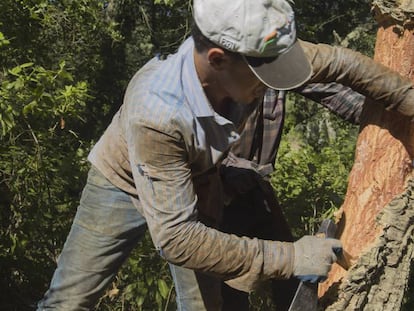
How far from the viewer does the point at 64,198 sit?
4797 mm

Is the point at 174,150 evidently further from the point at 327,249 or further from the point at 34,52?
the point at 34,52

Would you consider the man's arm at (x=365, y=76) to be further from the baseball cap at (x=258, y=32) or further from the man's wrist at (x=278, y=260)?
the man's wrist at (x=278, y=260)

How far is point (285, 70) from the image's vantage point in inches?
89.7

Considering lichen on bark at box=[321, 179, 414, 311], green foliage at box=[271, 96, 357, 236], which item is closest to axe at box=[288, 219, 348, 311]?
lichen on bark at box=[321, 179, 414, 311]

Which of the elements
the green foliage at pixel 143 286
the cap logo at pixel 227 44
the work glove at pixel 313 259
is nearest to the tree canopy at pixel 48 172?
the green foliage at pixel 143 286

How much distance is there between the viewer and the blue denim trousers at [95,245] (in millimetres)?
2902

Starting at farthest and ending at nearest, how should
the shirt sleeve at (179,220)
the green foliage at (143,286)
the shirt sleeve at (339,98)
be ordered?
the green foliage at (143,286) < the shirt sleeve at (339,98) < the shirt sleeve at (179,220)

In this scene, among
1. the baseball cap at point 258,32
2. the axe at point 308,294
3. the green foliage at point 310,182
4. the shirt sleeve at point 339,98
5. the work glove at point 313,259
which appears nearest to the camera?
the baseball cap at point 258,32

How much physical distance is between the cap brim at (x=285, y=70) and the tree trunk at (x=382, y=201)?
2.02 ft

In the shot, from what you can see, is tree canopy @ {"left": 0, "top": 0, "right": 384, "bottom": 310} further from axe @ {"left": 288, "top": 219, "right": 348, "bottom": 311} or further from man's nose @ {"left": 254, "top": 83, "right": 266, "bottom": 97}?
axe @ {"left": 288, "top": 219, "right": 348, "bottom": 311}

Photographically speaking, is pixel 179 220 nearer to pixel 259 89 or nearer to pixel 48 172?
pixel 259 89

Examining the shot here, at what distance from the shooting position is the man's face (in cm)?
225

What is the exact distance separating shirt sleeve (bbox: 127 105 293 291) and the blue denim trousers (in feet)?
1.61

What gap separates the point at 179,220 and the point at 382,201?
0.95 m
